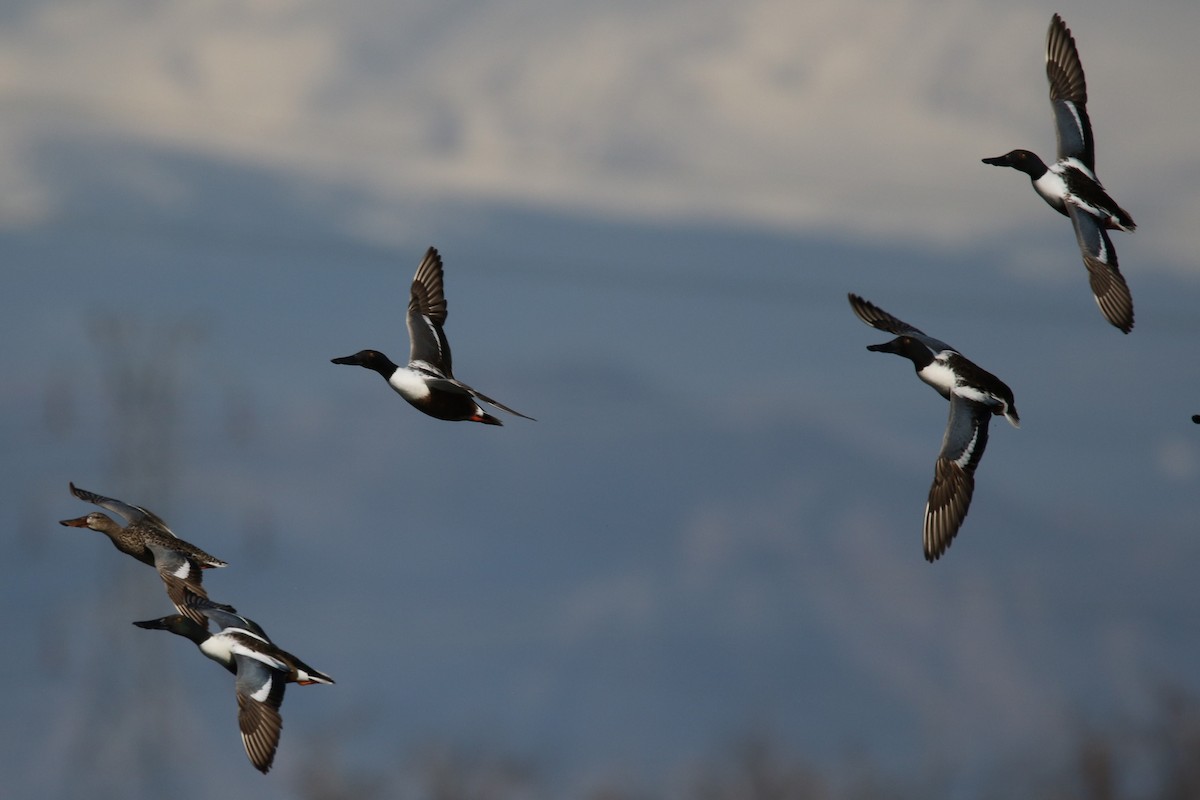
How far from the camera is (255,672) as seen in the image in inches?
706

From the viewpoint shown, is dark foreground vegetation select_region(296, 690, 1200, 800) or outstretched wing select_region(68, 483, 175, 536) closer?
outstretched wing select_region(68, 483, 175, 536)

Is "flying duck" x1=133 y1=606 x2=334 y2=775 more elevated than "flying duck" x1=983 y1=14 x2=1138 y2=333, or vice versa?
"flying duck" x1=983 y1=14 x2=1138 y2=333

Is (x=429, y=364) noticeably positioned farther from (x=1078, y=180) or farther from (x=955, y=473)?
(x=1078, y=180)

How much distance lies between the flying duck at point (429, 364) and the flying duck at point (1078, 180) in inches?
220

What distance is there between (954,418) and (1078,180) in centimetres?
326

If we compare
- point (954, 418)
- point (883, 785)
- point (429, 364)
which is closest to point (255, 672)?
point (429, 364)

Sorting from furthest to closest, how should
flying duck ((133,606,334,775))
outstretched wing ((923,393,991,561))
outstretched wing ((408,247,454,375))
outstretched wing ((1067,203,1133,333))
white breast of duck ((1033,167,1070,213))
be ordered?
outstretched wing ((408,247,454,375)), white breast of duck ((1033,167,1070,213)), outstretched wing ((1067,203,1133,333)), outstretched wing ((923,393,991,561)), flying duck ((133,606,334,775))

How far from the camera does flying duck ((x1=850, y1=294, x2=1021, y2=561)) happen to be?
59.9ft

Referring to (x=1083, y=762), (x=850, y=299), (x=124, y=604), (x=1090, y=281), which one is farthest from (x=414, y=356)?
(x=1083, y=762)

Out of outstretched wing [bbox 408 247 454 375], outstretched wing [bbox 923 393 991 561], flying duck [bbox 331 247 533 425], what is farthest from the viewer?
outstretched wing [bbox 408 247 454 375]

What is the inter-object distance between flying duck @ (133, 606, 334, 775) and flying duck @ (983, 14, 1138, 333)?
25.5 feet

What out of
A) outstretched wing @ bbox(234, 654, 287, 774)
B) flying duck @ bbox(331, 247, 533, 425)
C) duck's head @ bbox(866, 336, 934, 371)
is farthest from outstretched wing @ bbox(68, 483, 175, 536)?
duck's head @ bbox(866, 336, 934, 371)

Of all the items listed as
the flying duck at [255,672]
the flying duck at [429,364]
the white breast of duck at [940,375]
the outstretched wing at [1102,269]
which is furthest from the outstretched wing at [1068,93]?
the flying duck at [255,672]

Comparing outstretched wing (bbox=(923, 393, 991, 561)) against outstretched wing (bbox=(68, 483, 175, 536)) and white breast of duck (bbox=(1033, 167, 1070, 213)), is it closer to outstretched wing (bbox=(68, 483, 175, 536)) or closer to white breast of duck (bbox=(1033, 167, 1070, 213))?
white breast of duck (bbox=(1033, 167, 1070, 213))
